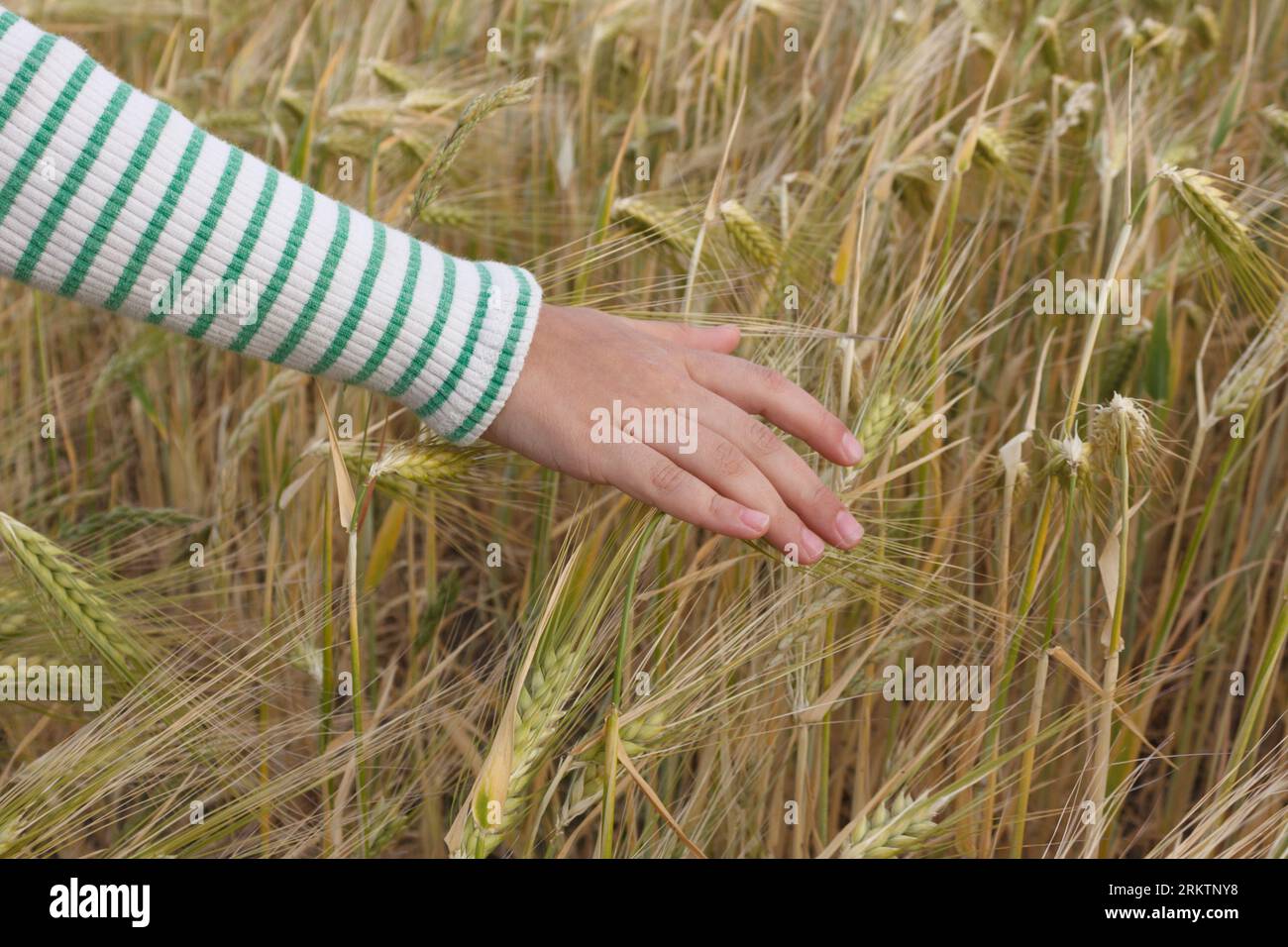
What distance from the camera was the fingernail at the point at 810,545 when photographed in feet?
2.21

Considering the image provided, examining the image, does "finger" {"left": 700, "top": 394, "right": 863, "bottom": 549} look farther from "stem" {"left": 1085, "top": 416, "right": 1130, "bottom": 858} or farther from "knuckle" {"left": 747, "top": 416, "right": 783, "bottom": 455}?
"stem" {"left": 1085, "top": 416, "right": 1130, "bottom": 858}

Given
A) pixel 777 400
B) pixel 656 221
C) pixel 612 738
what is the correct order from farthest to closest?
pixel 656 221, pixel 777 400, pixel 612 738

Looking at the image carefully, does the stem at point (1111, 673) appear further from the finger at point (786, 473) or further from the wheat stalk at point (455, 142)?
the wheat stalk at point (455, 142)

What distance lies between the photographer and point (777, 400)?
696 millimetres

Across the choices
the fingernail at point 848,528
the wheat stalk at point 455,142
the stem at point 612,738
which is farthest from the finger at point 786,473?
the wheat stalk at point 455,142

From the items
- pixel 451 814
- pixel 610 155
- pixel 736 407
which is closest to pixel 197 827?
pixel 451 814

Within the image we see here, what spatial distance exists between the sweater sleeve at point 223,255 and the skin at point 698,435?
3cm

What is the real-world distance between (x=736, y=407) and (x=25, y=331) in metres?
0.81

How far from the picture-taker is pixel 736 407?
0.69m

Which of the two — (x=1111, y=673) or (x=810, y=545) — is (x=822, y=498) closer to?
(x=810, y=545)

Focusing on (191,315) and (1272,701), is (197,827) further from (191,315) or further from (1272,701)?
(1272,701)

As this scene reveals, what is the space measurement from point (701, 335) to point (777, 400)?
3.8 inches

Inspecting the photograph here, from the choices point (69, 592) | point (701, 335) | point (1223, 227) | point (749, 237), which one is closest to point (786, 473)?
point (701, 335)

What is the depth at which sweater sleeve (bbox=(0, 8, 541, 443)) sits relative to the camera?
22.6 inches
